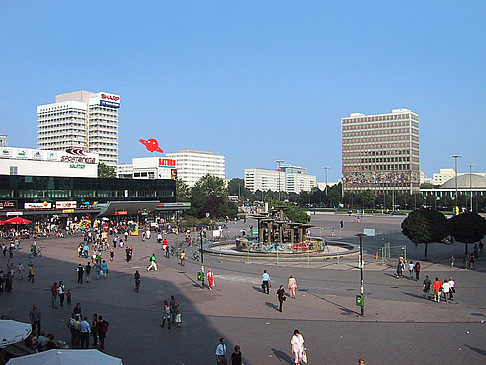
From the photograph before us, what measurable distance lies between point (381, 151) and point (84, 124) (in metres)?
113

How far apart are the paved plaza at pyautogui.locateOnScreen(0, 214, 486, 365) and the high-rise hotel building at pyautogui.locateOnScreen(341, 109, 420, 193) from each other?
482 ft

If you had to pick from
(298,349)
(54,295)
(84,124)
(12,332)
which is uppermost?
(84,124)

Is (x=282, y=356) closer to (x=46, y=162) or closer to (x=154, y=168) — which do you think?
(x=46, y=162)

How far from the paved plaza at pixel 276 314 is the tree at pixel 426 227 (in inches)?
97.9

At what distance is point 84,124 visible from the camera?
587 ft

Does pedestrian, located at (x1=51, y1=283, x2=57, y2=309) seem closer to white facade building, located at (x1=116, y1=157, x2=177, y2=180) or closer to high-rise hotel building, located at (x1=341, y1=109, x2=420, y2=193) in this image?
white facade building, located at (x1=116, y1=157, x2=177, y2=180)

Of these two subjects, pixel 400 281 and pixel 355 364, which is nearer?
pixel 355 364

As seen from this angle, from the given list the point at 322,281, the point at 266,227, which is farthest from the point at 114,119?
the point at 322,281

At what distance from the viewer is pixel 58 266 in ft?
120

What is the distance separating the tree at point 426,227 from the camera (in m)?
38.0

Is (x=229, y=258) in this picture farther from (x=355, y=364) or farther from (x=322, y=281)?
(x=355, y=364)

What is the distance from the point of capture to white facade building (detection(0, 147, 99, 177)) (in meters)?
72.1

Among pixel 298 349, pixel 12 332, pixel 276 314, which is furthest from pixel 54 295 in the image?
pixel 298 349

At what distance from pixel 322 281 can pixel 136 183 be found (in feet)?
216
